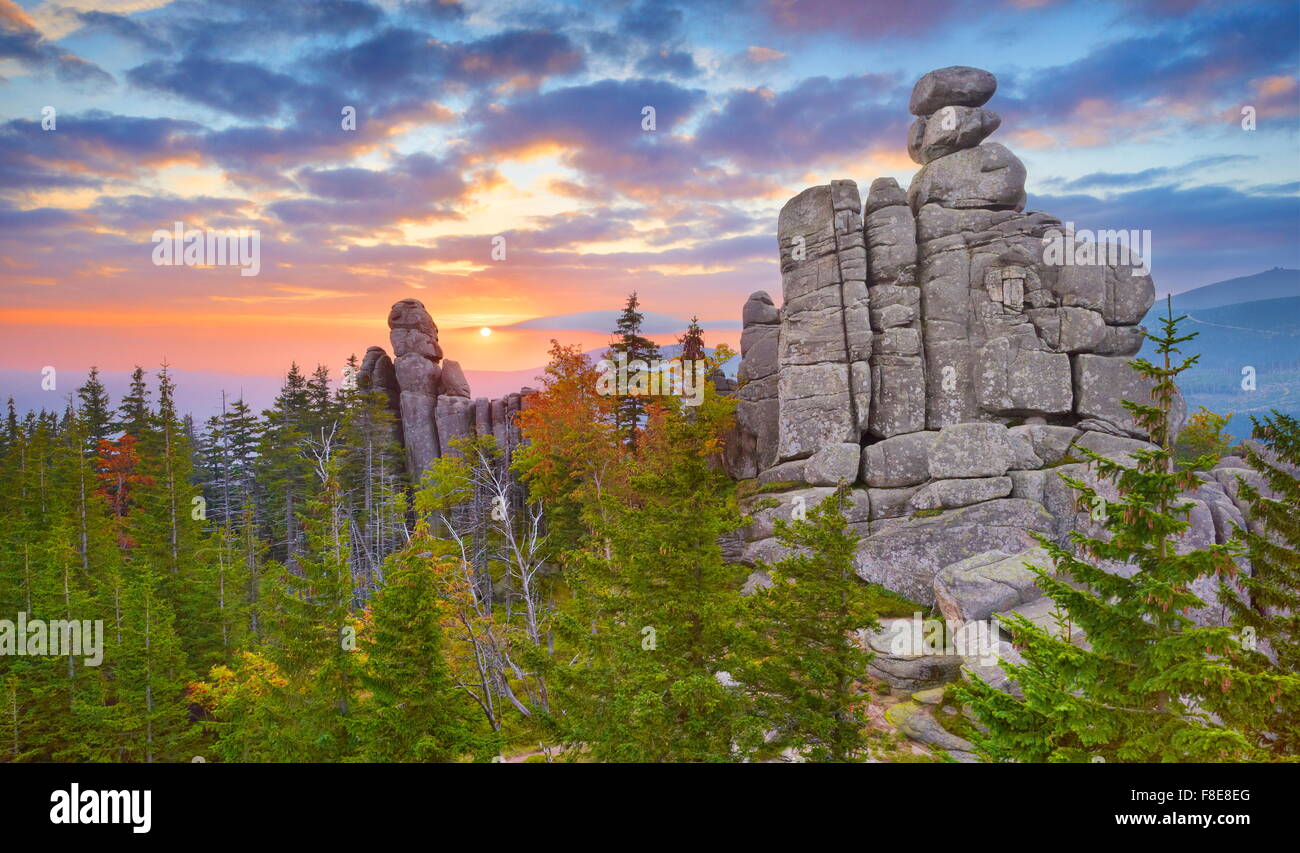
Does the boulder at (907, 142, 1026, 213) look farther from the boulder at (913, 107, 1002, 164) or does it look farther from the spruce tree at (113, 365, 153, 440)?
the spruce tree at (113, 365, 153, 440)

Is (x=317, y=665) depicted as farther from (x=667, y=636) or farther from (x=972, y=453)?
(x=972, y=453)

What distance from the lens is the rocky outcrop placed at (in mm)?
47438

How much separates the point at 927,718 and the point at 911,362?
65.3 ft

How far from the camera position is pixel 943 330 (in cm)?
3216

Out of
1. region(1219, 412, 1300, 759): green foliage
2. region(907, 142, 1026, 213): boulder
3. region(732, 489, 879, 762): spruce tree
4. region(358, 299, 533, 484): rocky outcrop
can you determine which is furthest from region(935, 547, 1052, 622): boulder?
region(358, 299, 533, 484): rocky outcrop

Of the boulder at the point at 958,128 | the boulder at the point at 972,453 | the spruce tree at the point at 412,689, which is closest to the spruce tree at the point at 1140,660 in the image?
the spruce tree at the point at 412,689

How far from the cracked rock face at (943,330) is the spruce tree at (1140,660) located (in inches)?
719

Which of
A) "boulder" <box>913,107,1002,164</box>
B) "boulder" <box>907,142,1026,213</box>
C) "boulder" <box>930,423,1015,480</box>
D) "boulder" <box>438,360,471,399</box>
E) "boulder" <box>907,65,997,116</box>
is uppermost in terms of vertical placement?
"boulder" <box>907,65,997,116</box>

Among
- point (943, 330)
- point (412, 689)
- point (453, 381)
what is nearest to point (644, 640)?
point (412, 689)

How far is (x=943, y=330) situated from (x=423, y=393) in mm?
38907

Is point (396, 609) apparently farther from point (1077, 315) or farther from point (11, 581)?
point (1077, 315)

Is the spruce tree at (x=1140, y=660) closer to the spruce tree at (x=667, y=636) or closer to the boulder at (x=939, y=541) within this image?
the spruce tree at (x=667, y=636)

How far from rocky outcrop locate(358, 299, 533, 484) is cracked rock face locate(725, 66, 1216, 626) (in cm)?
2397
